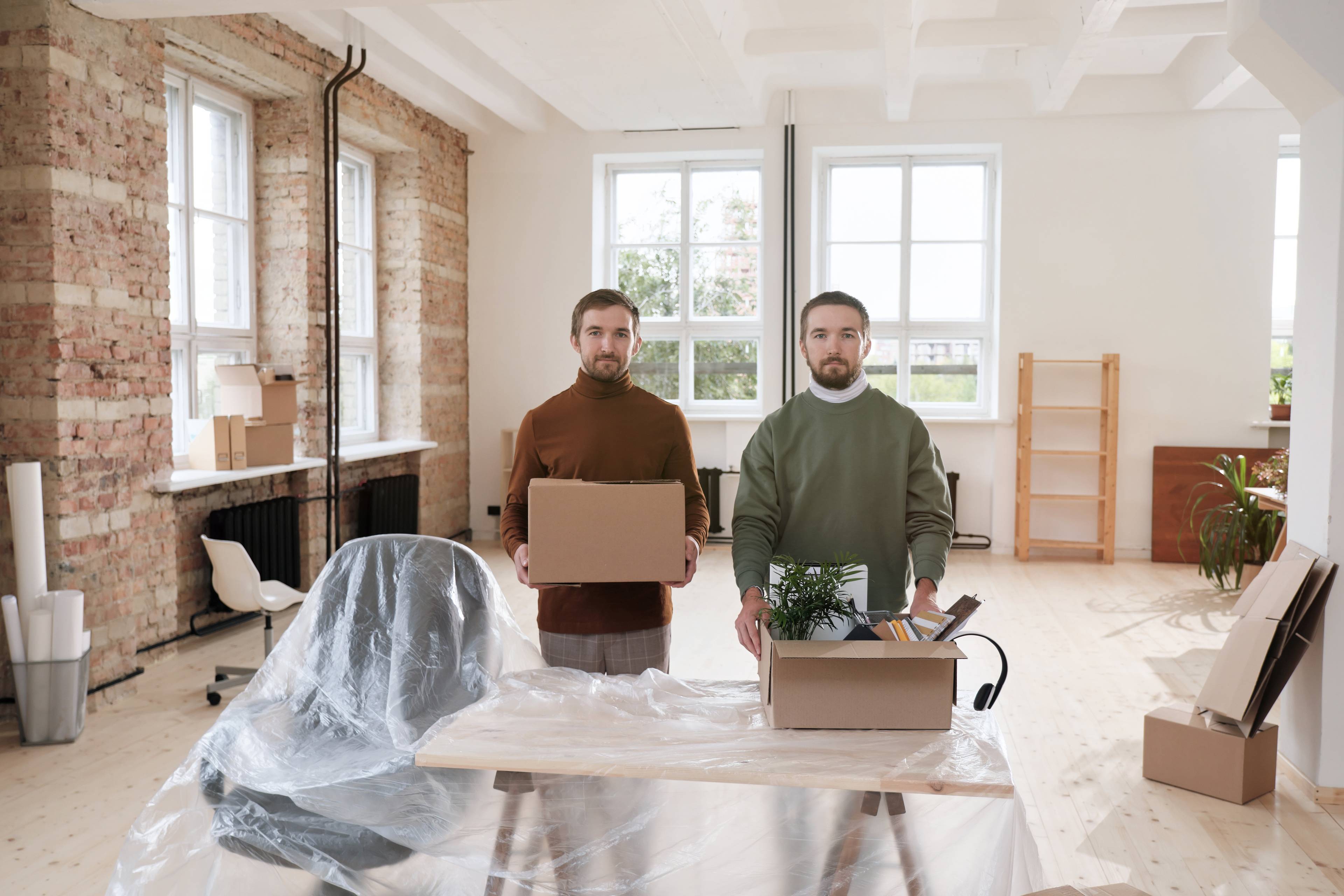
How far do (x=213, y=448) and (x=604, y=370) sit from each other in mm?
3090

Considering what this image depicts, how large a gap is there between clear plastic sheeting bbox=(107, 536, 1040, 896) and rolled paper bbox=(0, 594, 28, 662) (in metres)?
1.86

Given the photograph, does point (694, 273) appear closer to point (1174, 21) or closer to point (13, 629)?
point (1174, 21)

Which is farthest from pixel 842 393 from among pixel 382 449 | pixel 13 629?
pixel 382 449

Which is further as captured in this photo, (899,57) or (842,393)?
(899,57)

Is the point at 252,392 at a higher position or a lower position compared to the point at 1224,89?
lower

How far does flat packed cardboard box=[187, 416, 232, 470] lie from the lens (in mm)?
4676

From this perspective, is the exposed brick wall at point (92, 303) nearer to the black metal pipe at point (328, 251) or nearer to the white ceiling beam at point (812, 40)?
the black metal pipe at point (328, 251)

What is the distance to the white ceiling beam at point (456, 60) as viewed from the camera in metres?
5.26

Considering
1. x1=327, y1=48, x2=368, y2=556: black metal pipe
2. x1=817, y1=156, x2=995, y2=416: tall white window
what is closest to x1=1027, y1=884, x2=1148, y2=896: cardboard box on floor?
x1=327, y1=48, x2=368, y2=556: black metal pipe

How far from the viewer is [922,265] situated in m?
7.72

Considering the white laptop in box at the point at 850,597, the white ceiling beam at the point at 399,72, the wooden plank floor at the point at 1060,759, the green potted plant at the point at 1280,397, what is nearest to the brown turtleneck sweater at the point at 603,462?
the white laptop in box at the point at 850,597

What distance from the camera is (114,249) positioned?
4066 mm

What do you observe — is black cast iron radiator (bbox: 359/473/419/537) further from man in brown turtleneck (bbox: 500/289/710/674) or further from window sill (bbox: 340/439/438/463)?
man in brown turtleneck (bbox: 500/289/710/674)

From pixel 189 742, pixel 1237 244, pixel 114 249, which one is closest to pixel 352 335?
pixel 114 249
